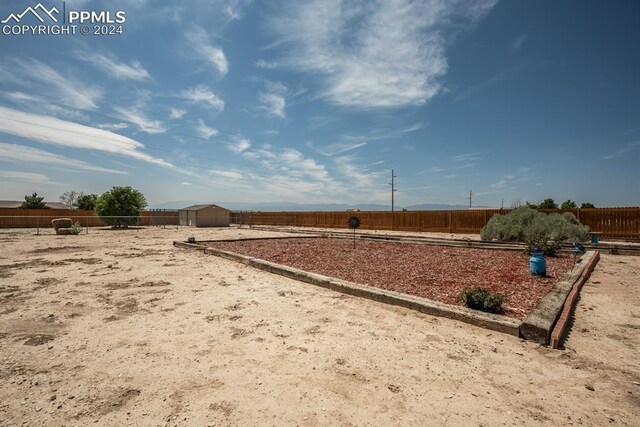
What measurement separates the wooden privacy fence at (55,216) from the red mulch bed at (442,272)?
91.7 ft

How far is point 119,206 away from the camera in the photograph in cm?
3145

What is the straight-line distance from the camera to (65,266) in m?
9.19

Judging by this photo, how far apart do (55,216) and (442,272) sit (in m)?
37.0

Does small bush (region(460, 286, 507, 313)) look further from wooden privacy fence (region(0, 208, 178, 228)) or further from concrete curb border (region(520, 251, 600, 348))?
wooden privacy fence (region(0, 208, 178, 228))

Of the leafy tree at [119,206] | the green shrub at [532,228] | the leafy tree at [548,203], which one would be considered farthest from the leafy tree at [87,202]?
the leafy tree at [548,203]

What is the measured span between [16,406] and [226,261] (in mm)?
7680

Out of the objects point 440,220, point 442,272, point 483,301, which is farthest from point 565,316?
point 440,220

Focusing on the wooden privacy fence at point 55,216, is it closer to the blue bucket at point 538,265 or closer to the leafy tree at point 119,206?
the leafy tree at point 119,206

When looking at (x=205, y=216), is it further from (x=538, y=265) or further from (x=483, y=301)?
(x=483, y=301)

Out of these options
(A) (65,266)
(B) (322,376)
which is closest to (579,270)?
(B) (322,376)

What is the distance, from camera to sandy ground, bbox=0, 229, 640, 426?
252cm

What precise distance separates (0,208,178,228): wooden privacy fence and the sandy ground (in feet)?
94.6

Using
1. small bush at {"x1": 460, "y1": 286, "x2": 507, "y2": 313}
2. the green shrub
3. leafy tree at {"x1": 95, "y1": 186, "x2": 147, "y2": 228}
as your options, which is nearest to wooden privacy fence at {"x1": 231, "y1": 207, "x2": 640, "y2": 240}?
the green shrub

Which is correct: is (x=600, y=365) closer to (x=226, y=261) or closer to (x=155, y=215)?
(x=226, y=261)
